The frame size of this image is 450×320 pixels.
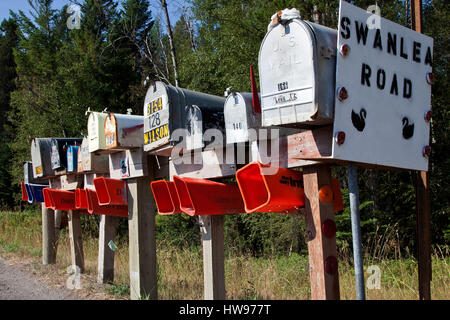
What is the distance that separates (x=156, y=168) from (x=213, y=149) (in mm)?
926

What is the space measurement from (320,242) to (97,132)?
2.44m

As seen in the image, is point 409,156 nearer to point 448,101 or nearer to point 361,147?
point 361,147

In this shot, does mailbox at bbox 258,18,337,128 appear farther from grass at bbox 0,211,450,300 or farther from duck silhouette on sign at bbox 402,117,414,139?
grass at bbox 0,211,450,300

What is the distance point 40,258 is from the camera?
6.40 m

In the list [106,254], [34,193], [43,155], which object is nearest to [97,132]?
[106,254]

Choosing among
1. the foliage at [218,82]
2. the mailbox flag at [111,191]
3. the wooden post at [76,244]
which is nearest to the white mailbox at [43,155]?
the wooden post at [76,244]

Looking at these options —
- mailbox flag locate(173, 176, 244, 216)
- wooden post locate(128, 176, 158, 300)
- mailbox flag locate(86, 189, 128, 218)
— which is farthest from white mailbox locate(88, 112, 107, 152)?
mailbox flag locate(173, 176, 244, 216)

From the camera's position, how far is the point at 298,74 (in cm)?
194

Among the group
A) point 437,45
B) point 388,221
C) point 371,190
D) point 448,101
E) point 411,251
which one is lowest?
point 411,251

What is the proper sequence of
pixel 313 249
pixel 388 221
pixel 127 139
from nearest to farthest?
pixel 313 249
pixel 127 139
pixel 388 221

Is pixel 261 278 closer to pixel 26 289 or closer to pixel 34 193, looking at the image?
pixel 26 289

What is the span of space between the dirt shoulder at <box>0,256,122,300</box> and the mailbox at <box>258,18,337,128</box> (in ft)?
8.57

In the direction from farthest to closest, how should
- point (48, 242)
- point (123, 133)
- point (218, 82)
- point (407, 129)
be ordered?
point (218, 82) → point (48, 242) → point (123, 133) → point (407, 129)

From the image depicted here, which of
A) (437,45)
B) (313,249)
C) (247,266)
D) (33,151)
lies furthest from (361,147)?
(437,45)
